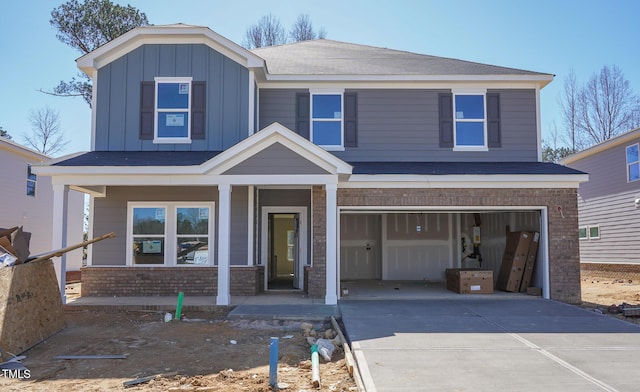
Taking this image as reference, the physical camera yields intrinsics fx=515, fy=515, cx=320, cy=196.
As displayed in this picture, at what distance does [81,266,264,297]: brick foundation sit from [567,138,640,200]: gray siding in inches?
535

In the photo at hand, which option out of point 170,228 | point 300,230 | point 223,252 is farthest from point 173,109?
point 300,230

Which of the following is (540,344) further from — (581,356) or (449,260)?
(449,260)

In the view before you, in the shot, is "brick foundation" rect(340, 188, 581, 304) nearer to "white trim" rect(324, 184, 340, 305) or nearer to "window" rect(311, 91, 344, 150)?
"white trim" rect(324, 184, 340, 305)

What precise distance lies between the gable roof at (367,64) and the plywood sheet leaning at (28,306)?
7622 mm

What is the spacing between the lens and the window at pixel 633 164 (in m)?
17.3

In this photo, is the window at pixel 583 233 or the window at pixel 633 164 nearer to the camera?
the window at pixel 633 164

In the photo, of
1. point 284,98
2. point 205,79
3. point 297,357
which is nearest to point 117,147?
point 205,79

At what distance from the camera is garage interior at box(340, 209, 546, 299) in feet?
54.2

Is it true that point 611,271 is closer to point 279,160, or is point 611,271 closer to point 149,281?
point 279,160

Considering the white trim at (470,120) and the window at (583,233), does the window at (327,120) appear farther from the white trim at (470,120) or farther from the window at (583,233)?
the window at (583,233)

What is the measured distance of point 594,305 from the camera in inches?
467

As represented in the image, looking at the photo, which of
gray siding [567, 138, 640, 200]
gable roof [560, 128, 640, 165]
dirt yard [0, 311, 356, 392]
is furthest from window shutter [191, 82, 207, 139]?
gray siding [567, 138, 640, 200]

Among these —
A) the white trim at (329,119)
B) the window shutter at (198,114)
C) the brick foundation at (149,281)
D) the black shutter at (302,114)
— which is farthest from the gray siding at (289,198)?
the window shutter at (198,114)

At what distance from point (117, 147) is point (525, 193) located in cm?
1002
